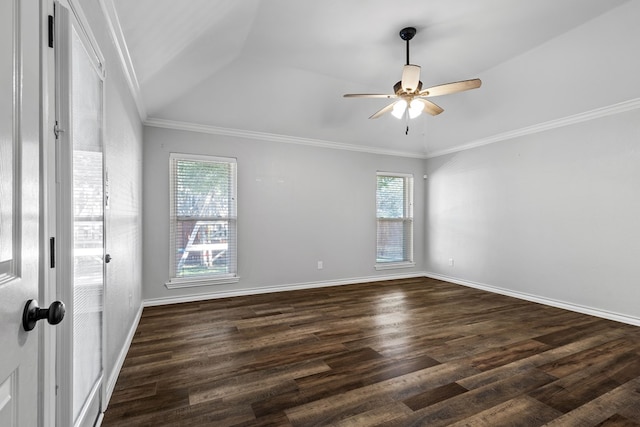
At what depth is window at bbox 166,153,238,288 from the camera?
13.7 feet

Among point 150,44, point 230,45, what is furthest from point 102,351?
point 230,45

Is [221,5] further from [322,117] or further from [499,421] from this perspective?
[499,421]

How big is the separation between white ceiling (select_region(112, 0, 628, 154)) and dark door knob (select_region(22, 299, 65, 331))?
6.23 ft

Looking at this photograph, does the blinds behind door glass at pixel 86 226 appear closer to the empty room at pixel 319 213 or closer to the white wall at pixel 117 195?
the empty room at pixel 319 213

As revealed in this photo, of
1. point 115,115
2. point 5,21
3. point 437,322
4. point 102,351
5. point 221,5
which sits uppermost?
point 221,5

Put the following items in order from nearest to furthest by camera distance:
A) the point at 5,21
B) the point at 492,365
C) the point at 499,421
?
the point at 5,21 < the point at 499,421 < the point at 492,365

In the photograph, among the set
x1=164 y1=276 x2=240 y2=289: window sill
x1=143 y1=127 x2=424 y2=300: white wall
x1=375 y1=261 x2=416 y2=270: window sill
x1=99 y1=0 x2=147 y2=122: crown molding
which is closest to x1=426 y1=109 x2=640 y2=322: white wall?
x1=375 y1=261 x2=416 y2=270: window sill

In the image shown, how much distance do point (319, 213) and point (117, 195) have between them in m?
3.17

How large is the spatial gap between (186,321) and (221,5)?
10.00 ft

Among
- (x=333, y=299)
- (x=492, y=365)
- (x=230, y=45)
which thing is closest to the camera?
(x=492, y=365)

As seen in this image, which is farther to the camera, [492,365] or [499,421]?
[492,365]

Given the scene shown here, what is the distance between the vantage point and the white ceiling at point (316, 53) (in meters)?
2.48

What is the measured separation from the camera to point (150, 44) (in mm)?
2373

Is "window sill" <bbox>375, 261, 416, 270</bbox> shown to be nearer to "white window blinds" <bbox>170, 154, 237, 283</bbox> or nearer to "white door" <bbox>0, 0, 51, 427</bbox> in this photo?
"white window blinds" <bbox>170, 154, 237, 283</bbox>
